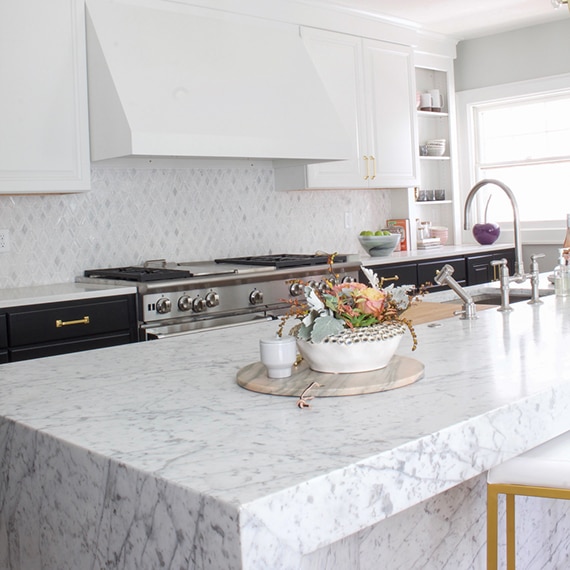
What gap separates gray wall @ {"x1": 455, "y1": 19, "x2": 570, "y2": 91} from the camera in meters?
5.83

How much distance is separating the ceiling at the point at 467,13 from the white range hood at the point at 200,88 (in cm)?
85

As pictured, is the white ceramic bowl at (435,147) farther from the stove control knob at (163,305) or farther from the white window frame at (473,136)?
the stove control knob at (163,305)

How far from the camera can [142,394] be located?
1755mm

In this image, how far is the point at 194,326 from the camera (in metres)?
3.95

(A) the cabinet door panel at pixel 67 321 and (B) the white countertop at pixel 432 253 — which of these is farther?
(B) the white countertop at pixel 432 253

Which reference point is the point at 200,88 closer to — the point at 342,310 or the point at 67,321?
the point at 67,321

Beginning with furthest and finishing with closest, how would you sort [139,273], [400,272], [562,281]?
[400,272] → [139,273] → [562,281]

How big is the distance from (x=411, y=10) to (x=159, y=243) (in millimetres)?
2403

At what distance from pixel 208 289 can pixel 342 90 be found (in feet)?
6.32

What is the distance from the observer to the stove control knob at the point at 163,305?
379cm

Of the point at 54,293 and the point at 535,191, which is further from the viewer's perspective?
the point at 535,191

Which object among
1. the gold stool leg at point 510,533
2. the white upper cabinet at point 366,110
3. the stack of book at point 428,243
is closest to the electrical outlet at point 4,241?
the white upper cabinet at point 366,110

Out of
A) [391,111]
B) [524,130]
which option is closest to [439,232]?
[524,130]

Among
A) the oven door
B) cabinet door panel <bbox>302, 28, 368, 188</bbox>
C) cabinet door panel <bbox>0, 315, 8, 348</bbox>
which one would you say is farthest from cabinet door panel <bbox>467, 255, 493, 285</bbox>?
cabinet door panel <bbox>0, 315, 8, 348</bbox>
